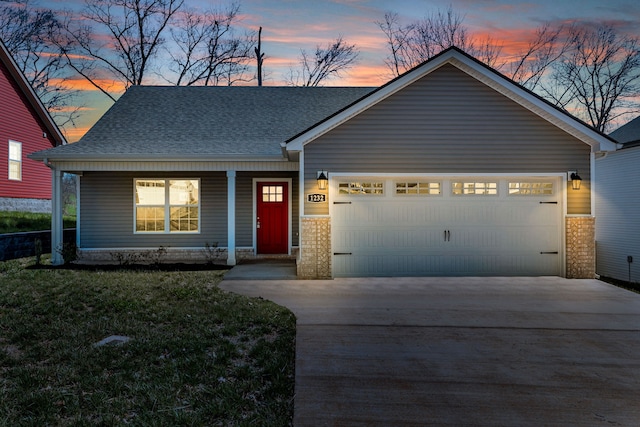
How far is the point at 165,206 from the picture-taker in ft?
40.9

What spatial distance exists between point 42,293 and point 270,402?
6.08 meters

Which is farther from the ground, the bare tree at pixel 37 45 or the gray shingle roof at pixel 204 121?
the bare tree at pixel 37 45

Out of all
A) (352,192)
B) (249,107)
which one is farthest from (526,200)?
(249,107)

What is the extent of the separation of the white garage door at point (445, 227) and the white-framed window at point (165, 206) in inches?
210

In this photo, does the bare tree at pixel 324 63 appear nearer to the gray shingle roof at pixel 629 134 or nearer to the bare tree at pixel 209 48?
the bare tree at pixel 209 48

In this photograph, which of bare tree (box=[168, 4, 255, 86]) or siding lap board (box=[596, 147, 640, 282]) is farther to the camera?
bare tree (box=[168, 4, 255, 86])

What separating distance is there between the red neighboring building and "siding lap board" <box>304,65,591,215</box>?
14611 mm

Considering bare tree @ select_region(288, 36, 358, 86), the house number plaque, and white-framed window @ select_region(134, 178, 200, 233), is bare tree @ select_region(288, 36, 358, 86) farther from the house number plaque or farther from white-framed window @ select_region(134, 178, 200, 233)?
the house number plaque

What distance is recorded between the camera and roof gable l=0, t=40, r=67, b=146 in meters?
16.3

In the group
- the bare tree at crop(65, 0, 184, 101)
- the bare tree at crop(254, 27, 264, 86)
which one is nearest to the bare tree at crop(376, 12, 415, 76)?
the bare tree at crop(254, 27, 264, 86)

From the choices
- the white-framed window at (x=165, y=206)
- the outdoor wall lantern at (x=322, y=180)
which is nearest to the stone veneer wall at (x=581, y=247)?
the outdoor wall lantern at (x=322, y=180)

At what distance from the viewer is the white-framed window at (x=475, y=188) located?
31.6 feet

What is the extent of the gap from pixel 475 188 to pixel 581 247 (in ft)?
9.22

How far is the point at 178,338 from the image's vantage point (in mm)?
4977
